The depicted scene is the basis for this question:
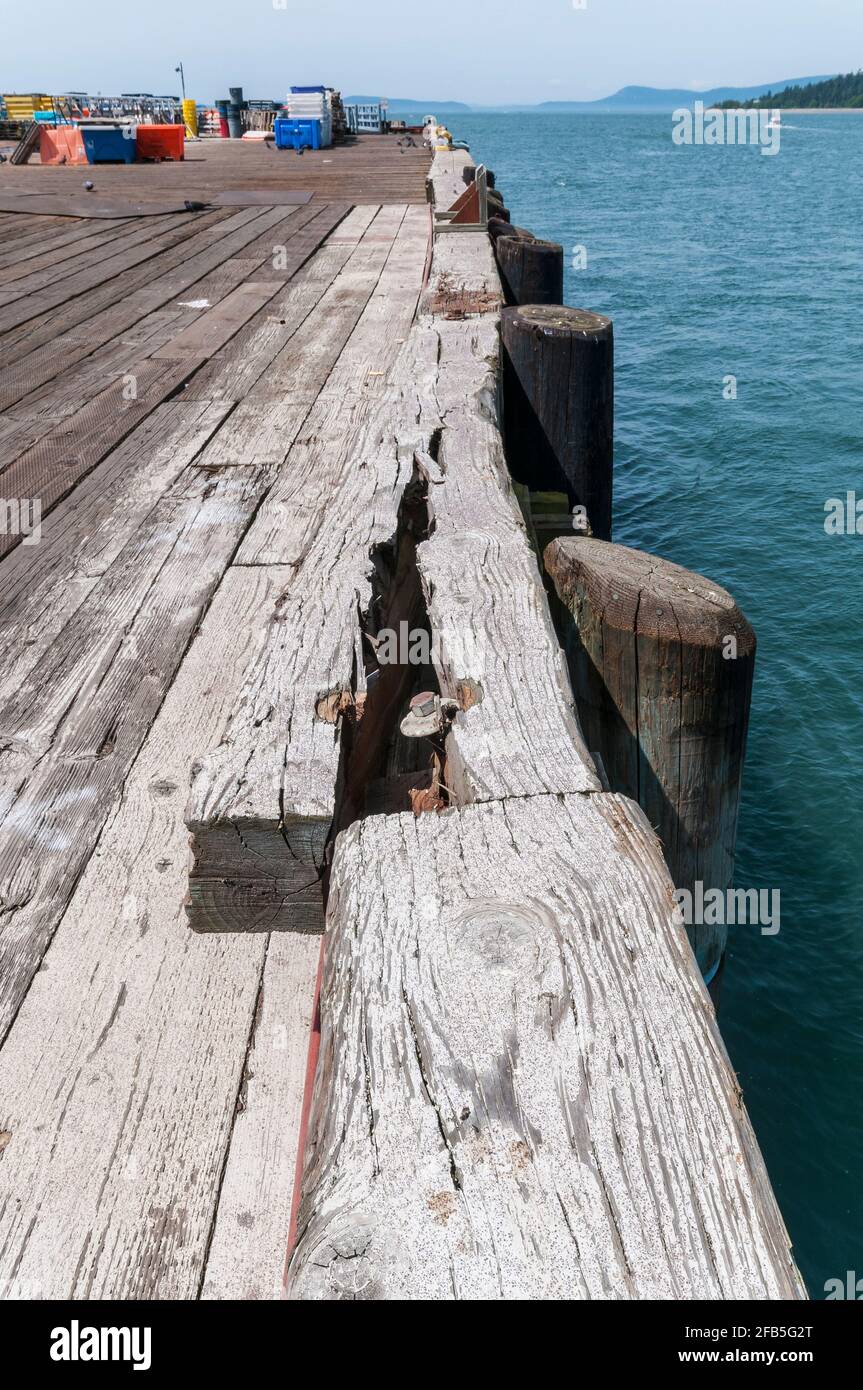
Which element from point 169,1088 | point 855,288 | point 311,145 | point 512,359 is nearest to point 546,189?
point 855,288

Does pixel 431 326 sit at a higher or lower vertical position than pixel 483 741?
higher

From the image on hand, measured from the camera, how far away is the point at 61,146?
1798 centimetres

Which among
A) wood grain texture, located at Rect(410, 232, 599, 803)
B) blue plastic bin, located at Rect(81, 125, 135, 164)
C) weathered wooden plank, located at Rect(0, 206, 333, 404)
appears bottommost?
wood grain texture, located at Rect(410, 232, 599, 803)

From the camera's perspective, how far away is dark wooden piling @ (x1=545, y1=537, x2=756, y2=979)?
3010 mm

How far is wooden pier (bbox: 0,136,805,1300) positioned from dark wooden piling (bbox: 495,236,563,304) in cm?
331

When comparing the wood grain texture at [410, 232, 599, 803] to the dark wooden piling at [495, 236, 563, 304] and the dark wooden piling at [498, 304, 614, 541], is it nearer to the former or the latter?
the dark wooden piling at [498, 304, 614, 541]

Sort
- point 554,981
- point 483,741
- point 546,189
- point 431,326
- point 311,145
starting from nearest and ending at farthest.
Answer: point 554,981 → point 483,741 → point 431,326 → point 311,145 → point 546,189

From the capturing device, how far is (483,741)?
1979 millimetres

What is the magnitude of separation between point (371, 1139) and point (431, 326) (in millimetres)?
4560

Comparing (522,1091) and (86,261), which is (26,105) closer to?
(86,261)

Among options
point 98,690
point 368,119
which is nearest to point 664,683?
point 98,690

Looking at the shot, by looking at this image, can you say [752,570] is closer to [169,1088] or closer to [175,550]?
[175,550]

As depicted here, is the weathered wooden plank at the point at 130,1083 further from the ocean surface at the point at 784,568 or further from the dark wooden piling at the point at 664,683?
the ocean surface at the point at 784,568

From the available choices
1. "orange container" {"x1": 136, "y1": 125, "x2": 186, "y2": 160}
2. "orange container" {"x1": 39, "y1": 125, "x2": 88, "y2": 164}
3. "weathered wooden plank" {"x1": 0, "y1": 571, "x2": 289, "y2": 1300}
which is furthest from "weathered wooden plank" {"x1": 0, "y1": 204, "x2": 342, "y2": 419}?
"orange container" {"x1": 136, "y1": 125, "x2": 186, "y2": 160}
